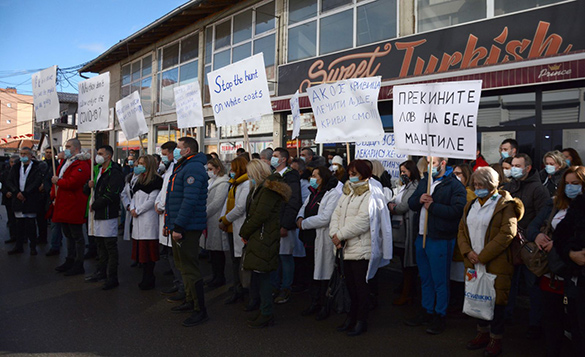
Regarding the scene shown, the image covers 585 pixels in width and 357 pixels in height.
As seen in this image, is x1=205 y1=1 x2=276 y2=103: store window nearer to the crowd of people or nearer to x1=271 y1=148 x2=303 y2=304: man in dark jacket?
the crowd of people

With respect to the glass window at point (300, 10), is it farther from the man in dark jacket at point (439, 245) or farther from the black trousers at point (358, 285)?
the black trousers at point (358, 285)

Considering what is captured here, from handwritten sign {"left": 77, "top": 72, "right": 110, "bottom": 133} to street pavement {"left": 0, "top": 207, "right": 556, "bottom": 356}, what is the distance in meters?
2.73

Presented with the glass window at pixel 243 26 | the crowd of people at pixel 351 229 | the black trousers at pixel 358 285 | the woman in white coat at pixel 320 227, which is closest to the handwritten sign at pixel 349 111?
the crowd of people at pixel 351 229

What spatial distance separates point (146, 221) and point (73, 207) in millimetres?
1542

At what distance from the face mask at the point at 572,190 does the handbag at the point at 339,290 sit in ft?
7.16

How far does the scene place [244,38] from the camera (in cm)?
1591

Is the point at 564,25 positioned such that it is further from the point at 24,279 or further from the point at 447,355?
the point at 24,279

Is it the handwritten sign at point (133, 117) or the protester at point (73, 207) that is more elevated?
the handwritten sign at point (133, 117)

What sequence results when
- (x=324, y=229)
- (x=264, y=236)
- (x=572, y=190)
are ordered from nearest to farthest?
(x=572, y=190) < (x=264, y=236) < (x=324, y=229)

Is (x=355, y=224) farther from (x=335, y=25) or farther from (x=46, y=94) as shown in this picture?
(x=335, y=25)

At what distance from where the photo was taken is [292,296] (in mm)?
6055

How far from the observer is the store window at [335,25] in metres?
11.4

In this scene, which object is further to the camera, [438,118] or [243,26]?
[243,26]

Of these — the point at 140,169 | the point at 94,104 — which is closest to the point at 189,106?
the point at 94,104
